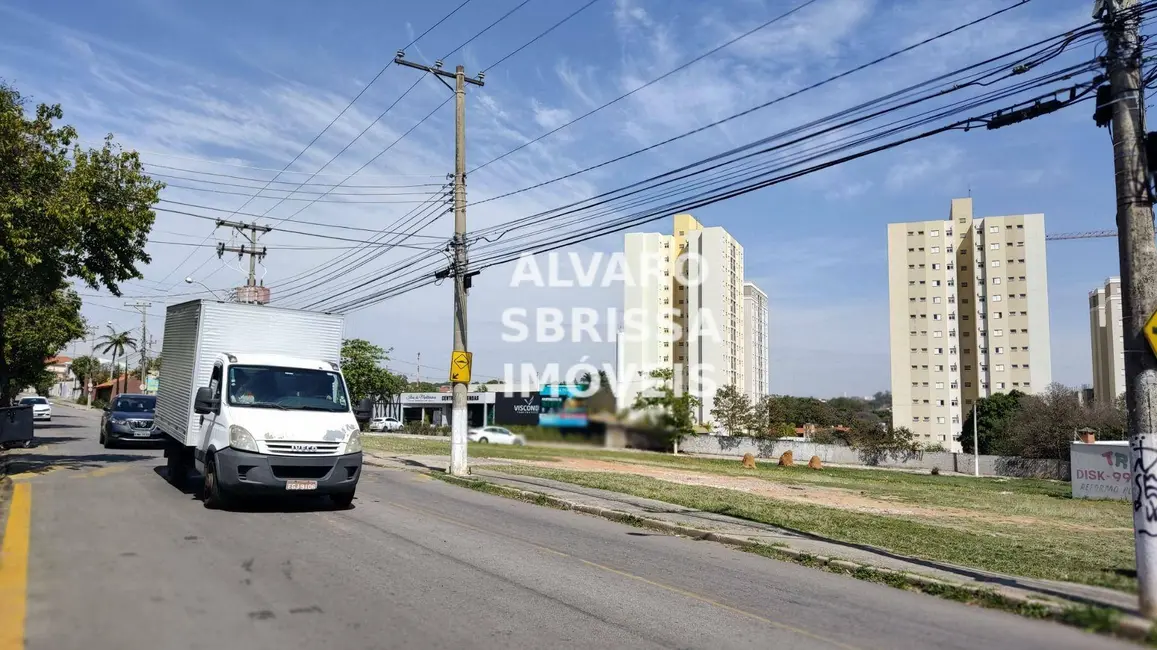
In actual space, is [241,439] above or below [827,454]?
above

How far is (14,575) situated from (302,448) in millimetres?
4472

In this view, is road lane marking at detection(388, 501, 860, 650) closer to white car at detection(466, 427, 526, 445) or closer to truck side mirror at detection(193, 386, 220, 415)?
truck side mirror at detection(193, 386, 220, 415)

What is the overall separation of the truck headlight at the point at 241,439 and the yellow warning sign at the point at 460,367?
330 inches

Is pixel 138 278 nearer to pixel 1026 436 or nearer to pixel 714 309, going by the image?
pixel 1026 436

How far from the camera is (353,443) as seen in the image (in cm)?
1216

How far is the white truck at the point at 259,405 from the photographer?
11.4m

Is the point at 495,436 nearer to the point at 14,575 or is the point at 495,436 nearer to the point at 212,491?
the point at 212,491

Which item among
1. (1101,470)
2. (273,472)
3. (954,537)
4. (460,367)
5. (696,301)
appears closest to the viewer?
(273,472)

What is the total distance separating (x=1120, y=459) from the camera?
1029 inches

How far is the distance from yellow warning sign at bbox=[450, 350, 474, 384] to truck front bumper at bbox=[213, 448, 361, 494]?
25.7 feet

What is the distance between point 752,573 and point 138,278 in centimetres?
1491

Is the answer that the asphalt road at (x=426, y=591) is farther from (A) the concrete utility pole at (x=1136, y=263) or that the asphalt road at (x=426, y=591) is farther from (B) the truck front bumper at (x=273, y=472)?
(A) the concrete utility pole at (x=1136, y=263)

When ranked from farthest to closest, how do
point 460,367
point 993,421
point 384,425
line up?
point 384,425 → point 993,421 → point 460,367

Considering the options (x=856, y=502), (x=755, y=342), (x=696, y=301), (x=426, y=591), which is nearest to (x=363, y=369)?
(x=696, y=301)
